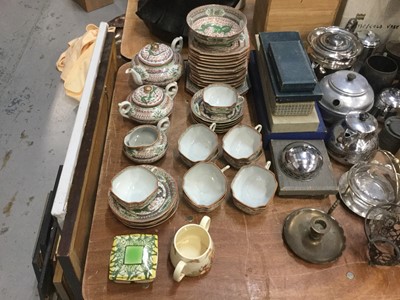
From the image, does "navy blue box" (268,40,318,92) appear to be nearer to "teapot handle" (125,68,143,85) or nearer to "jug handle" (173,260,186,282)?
"teapot handle" (125,68,143,85)

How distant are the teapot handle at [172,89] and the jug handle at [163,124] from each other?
0.13m

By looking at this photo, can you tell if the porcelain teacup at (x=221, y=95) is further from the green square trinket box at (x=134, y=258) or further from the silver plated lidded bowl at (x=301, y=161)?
the green square trinket box at (x=134, y=258)

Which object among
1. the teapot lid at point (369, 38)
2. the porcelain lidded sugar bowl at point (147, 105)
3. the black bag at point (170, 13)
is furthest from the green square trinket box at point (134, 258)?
the teapot lid at point (369, 38)

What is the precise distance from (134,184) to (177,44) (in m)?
0.62

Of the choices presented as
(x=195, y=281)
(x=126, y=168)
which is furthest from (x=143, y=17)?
(x=195, y=281)

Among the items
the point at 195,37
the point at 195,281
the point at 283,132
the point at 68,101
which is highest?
the point at 195,37

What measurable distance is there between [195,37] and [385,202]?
753 mm

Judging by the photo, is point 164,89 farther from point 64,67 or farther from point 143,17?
point 64,67

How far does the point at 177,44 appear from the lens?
1495mm

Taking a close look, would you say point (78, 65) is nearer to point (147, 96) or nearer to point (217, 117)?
point (147, 96)

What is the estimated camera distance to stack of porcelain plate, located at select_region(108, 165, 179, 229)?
1.03 m

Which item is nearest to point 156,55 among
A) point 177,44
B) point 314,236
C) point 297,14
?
point 177,44

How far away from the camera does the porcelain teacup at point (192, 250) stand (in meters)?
0.92

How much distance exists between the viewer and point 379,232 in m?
1.03
